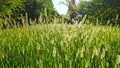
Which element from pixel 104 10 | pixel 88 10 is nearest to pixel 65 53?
pixel 104 10

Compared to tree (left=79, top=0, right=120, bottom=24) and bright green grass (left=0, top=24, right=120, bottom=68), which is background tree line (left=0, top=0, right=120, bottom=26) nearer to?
tree (left=79, top=0, right=120, bottom=24)

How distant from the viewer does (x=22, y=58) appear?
3.75 metres

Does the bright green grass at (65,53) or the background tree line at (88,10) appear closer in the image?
the bright green grass at (65,53)

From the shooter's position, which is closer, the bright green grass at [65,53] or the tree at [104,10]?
the bright green grass at [65,53]

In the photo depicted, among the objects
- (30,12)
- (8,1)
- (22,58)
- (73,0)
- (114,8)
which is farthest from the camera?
(73,0)

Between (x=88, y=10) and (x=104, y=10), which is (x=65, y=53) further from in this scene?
(x=88, y=10)

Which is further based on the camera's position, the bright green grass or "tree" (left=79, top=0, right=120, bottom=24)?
"tree" (left=79, top=0, right=120, bottom=24)

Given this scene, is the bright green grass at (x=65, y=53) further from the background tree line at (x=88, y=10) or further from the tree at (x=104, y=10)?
the tree at (x=104, y=10)

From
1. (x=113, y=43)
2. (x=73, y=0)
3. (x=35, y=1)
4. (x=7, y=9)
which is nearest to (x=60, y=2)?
(x=73, y=0)

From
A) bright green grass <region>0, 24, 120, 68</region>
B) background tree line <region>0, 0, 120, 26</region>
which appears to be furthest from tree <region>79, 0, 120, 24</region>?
bright green grass <region>0, 24, 120, 68</region>

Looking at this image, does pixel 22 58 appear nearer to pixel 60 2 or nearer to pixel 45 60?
pixel 45 60

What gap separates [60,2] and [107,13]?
32.4 ft

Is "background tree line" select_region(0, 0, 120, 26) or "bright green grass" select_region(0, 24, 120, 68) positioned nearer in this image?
"bright green grass" select_region(0, 24, 120, 68)

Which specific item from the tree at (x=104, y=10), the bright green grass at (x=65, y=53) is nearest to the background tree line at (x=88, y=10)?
the tree at (x=104, y=10)
